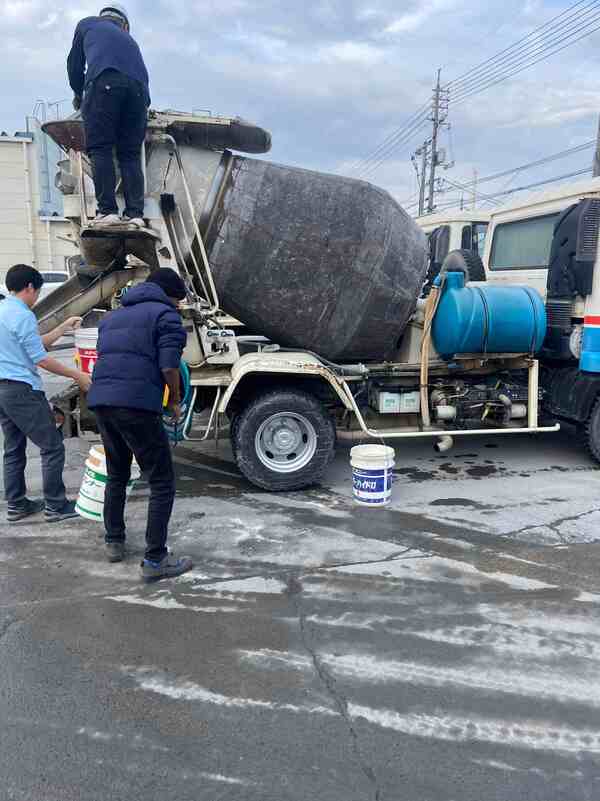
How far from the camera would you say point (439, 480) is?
18.6 ft

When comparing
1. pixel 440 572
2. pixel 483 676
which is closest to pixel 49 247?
pixel 440 572

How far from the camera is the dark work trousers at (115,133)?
4.42 metres

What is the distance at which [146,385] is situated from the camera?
352cm

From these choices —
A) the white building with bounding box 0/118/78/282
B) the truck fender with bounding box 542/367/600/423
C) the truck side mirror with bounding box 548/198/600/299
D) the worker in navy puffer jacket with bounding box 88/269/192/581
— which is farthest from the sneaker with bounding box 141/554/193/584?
the white building with bounding box 0/118/78/282

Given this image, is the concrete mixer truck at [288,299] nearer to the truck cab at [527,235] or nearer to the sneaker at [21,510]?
the truck cab at [527,235]

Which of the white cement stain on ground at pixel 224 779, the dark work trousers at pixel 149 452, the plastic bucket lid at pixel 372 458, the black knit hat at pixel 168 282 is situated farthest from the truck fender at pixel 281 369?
the white cement stain on ground at pixel 224 779

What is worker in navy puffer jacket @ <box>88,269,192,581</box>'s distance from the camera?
3.52 metres

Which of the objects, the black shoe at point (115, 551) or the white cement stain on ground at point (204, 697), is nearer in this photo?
the white cement stain on ground at point (204, 697)

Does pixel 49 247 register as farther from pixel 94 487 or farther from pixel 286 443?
pixel 94 487

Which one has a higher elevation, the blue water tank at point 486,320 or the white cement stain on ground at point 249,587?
the blue water tank at point 486,320

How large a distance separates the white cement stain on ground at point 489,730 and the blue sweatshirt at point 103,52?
4.37m

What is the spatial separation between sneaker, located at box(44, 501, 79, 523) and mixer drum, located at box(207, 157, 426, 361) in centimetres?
209

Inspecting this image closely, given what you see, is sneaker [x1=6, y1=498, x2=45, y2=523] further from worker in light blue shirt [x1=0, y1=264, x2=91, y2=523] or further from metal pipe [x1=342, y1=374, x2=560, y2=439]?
metal pipe [x1=342, y1=374, x2=560, y2=439]

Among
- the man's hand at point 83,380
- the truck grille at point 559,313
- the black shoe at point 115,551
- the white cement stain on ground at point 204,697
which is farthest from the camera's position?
the truck grille at point 559,313
